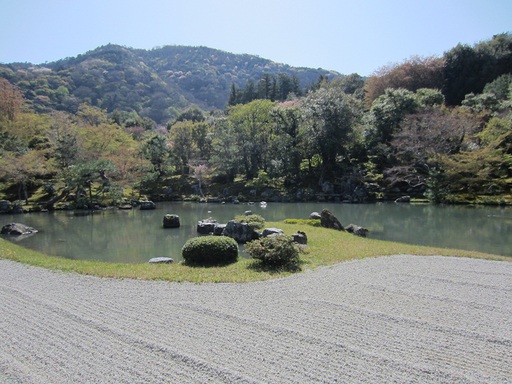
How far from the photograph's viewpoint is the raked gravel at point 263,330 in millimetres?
4898

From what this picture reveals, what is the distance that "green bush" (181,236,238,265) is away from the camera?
12172mm

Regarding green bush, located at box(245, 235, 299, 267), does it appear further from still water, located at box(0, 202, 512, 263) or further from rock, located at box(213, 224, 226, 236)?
rock, located at box(213, 224, 226, 236)

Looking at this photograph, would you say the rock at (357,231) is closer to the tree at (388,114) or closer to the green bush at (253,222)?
the green bush at (253,222)

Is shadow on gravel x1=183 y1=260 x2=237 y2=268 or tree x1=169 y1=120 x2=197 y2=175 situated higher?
tree x1=169 y1=120 x2=197 y2=175

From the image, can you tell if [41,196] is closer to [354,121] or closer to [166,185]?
[166,185]

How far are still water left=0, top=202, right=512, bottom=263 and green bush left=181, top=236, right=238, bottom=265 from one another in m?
2.76

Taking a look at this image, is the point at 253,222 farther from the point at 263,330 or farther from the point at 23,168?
the point at 23,168

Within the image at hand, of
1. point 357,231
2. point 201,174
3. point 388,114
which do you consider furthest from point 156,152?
point 357,231

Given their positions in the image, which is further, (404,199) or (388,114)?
(388,114)

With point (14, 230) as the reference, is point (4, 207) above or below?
above

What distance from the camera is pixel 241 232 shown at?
54.9 feet

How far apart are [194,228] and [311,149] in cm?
2323

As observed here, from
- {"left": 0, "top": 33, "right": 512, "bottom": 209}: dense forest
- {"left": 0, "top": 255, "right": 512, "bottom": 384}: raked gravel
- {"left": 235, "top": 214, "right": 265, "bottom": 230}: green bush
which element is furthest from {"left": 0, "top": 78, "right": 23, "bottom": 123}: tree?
{"left": 0, "top": 255, "right": 512, "bottom": 384}: raked gravel

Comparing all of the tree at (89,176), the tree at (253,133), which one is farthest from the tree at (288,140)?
the tree at (89,176)
